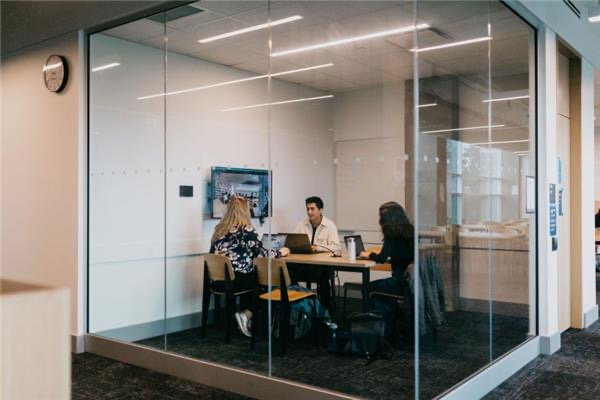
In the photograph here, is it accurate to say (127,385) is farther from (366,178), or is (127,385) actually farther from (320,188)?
(366,178)

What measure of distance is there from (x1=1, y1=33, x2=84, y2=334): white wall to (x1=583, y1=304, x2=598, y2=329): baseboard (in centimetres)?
520

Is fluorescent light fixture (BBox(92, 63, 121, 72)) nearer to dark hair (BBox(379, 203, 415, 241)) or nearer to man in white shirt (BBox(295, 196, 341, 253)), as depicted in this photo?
man in white shirt (BBox(295, 196, 341, 253))

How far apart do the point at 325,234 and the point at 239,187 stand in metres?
1.79

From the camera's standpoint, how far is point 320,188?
4258 millimetres

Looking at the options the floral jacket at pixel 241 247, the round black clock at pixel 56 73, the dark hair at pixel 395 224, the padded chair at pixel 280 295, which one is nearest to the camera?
the dark hair at pixel 395 224

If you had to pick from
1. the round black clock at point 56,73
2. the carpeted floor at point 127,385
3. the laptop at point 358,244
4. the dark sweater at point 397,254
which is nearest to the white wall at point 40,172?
the round black clock at point 56,73

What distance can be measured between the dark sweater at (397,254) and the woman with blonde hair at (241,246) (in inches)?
36.0

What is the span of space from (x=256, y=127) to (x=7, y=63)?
267 cm

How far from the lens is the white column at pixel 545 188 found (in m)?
4.95

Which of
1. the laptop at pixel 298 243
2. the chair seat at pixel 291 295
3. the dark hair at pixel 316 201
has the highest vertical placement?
the dark hair at pixel 316 201

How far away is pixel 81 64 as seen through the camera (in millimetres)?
5031

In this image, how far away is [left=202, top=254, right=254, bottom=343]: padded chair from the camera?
4.96 meters

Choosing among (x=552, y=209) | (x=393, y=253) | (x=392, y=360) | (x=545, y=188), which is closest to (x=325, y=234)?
(x=393, y=253)

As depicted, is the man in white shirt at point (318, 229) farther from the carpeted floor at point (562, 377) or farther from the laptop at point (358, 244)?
the carpeted floor at point (562, 377)
